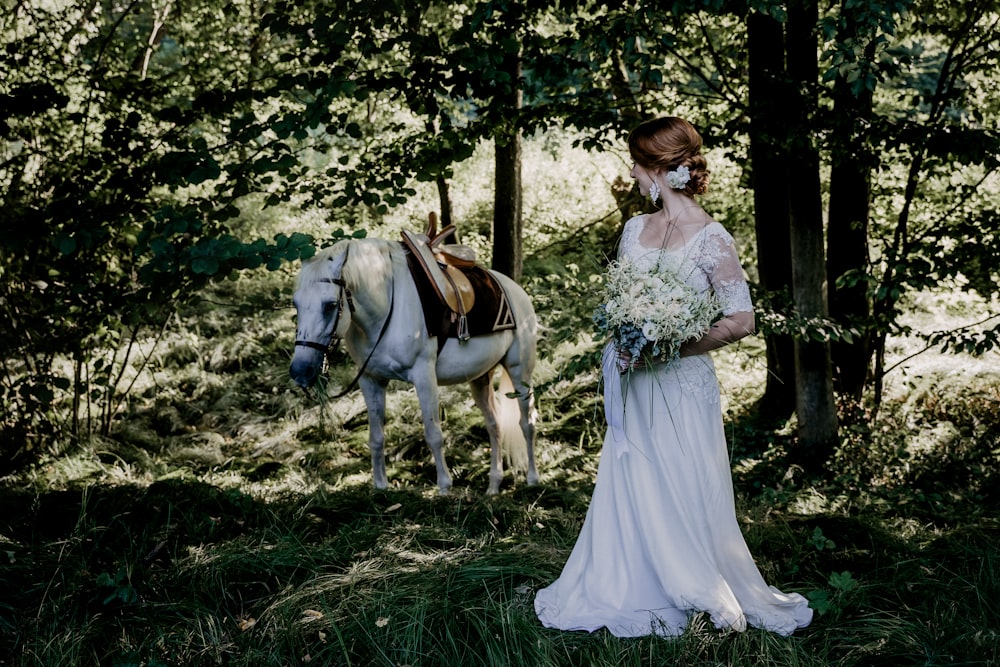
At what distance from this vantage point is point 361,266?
4.98 metres

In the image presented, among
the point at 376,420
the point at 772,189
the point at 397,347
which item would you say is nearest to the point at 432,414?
the point at 376,420

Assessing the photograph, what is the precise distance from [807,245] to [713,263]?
10.4 feet

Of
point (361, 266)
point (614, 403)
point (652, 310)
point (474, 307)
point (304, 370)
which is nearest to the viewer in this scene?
point (652, 310)

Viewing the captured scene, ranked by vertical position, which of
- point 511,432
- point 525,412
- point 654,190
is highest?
point 654,190

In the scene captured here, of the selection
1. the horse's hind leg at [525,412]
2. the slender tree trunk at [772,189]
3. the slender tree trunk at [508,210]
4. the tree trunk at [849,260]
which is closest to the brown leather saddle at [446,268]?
the horse's hind leg at [525,412]

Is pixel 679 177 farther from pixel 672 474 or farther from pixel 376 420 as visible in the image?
pixel 376 420

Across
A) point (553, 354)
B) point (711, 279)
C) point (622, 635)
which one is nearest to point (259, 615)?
point (622, 635)

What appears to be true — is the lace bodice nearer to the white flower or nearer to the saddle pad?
the white flower

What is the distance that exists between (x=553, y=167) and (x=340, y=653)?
1049 centimetres

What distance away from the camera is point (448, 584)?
11.7 ft

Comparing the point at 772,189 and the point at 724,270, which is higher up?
the point at 772,189

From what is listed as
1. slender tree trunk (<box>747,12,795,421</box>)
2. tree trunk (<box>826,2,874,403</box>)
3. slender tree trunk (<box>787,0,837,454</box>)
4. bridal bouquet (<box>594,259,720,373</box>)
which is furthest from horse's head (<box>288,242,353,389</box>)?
tree trunk (<box>826,2,874,403</box>)

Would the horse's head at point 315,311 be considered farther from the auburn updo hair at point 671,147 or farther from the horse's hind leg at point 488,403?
the auburn updo hair at point 671,147

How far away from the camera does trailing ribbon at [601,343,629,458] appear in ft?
11.0
